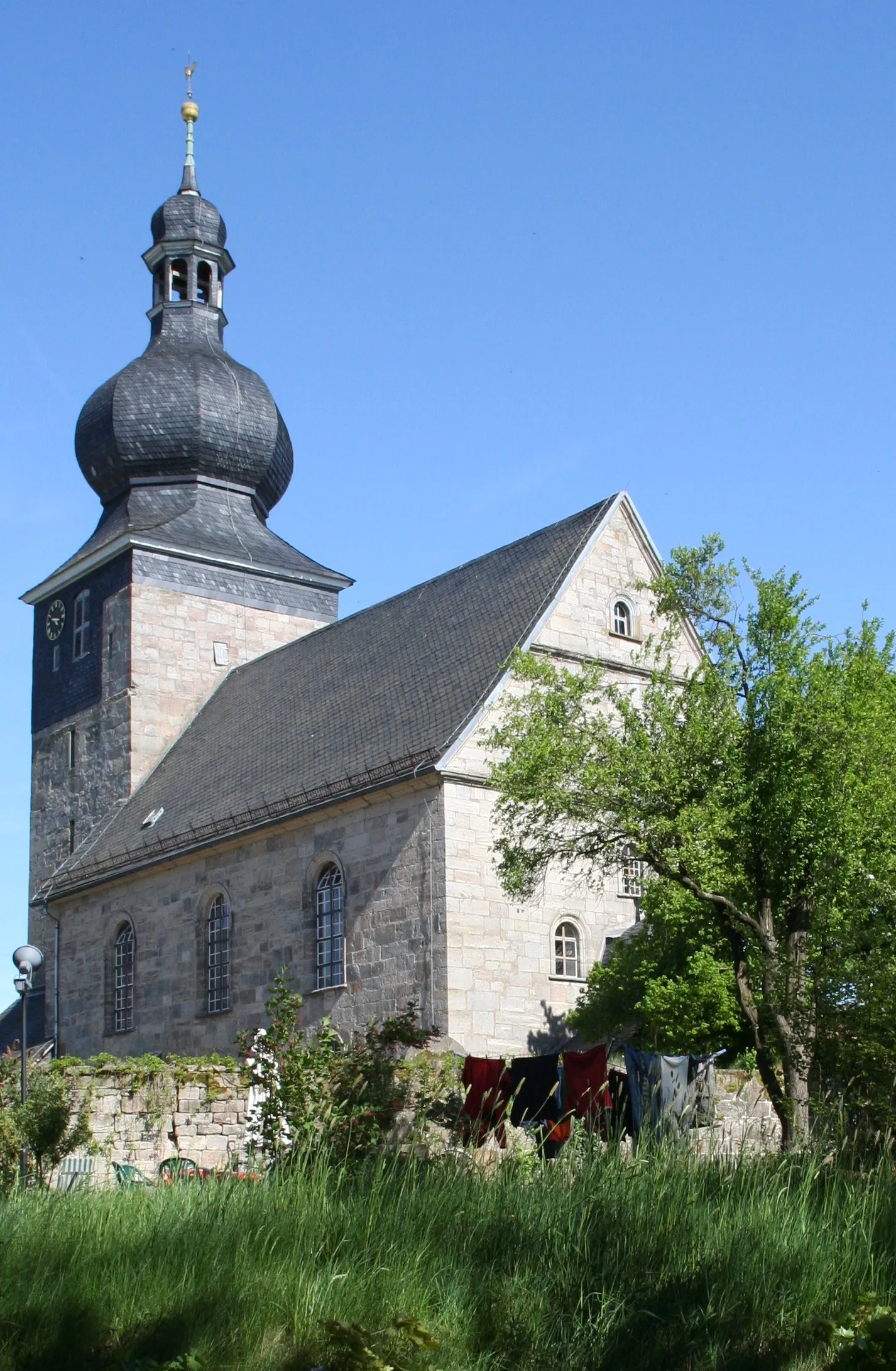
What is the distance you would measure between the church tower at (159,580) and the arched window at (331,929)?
400 inches

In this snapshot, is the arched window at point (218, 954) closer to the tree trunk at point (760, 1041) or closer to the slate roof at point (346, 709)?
the slate roof at point (346, 709)

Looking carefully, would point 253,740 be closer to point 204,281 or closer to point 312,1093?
point 204,281

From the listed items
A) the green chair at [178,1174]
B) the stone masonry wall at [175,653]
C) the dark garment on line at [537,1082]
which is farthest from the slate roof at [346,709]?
the green chair at [178,1174]

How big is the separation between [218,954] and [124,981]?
3.76 metres

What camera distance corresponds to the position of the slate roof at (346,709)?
1072 inches

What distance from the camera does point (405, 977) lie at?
81.8ft

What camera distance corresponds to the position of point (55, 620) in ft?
134

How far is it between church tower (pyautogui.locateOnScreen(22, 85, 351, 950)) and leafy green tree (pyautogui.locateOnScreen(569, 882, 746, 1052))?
49.7 feet

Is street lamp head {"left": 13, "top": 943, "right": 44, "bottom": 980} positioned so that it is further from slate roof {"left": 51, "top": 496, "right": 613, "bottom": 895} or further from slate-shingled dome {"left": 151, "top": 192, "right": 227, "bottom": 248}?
slate-shingled dome {"left": 151, "top": 192, "right": 227, "bottom": 248}

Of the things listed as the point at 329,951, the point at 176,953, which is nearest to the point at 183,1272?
the point at 329,951

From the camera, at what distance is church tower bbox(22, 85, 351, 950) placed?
3744cm

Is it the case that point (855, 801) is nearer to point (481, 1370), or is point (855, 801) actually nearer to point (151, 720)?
point (481, 1370)

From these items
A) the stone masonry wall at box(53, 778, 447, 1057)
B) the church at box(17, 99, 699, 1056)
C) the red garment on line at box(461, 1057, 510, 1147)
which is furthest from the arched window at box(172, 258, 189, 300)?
the red garment on line at box(461, 1057, 510, 1147)

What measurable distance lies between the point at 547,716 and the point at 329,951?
8.82m
